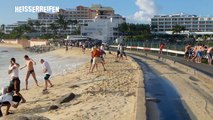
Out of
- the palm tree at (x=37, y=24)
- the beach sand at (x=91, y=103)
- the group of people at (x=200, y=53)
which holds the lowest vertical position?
the beach sand at (x=91, y=103)

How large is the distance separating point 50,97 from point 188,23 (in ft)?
470

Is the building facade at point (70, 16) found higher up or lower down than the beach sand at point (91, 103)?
higher up

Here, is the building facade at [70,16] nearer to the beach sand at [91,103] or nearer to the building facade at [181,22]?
the building facade at [181,22]

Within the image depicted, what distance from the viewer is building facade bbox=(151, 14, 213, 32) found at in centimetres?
14988

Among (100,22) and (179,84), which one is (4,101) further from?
(100,22)

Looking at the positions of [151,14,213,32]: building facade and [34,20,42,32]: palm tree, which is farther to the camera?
[34,20,42,32]: palm tree

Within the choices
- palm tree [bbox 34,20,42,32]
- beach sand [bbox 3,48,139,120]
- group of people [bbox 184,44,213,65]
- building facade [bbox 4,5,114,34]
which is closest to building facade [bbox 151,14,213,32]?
building facade [bbox 4,5,114,34]

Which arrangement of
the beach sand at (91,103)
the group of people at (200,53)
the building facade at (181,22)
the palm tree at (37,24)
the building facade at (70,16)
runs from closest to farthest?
1. the beach sand at (91,103)
2. the group of people at (200,53)
3. the building facade at (181,22)
4. the building facade at (70,16)
5. the palm tree at (37,24)

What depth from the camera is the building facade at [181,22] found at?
492 feet

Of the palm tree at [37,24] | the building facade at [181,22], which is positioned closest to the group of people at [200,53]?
the building facade at [181,22]

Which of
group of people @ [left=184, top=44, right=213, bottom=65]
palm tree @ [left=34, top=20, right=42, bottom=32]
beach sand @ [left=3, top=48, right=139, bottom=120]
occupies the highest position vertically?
palm tree @ [left=34, top=20, right=42, bottom=32]

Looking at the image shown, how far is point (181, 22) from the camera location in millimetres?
155375

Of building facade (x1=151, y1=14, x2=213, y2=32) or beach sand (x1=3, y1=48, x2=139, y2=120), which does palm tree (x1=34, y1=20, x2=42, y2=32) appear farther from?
beach sand (x1=3, y1=48, x2=139, y2=120)

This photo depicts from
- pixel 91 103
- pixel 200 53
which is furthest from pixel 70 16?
pixel 91 103
